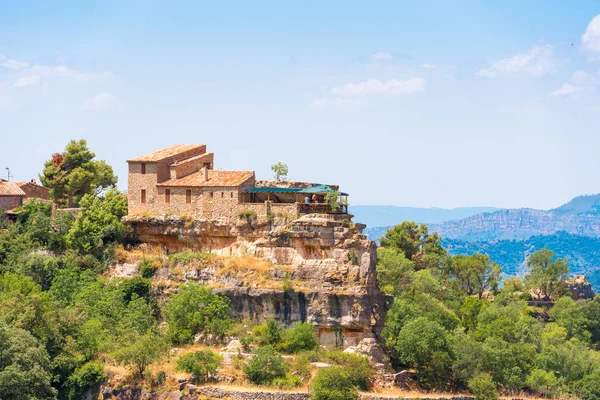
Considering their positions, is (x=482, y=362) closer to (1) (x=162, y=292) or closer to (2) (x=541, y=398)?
(2) (x=541, y=398)

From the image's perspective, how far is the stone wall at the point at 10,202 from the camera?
228 feet

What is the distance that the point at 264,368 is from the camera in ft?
173

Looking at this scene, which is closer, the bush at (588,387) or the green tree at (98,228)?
the green tree at (98,228)

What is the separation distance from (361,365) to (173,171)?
55.0 feet

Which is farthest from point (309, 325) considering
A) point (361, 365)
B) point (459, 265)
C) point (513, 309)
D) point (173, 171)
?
point (459, 265)

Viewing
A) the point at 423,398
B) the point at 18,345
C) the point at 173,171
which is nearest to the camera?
the point at 18,345

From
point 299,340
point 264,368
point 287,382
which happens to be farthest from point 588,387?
point 264,368

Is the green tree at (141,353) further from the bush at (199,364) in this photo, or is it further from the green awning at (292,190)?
Answer: the green awning at (292,190)

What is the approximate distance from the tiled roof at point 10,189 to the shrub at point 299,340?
2402cm

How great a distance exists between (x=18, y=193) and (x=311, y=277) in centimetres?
2358

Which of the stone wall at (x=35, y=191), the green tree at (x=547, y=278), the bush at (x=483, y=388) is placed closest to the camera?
the bush at (x=483, y=388)

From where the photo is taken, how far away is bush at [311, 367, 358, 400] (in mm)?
50969

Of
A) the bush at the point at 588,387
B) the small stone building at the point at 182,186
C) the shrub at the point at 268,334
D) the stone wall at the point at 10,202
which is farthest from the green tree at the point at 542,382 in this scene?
the stone wall at the point at 10,202

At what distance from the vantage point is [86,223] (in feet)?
208
